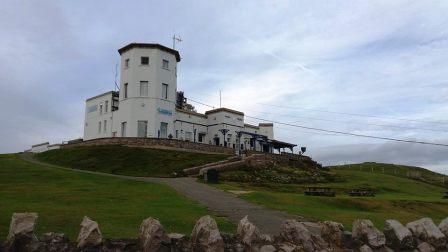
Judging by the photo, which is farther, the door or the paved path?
the door

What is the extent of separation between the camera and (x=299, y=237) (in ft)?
39.7

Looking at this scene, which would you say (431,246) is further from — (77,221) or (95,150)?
(95,150)

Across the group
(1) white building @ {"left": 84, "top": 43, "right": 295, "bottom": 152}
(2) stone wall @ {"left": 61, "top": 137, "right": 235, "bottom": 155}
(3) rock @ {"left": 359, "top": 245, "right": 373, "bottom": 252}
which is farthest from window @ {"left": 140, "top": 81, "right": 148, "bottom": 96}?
(3) rock @ {"left": 359, "top": 245, "right": 373, "bottom": 252}

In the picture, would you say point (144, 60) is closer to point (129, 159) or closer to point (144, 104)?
point (144, 104)

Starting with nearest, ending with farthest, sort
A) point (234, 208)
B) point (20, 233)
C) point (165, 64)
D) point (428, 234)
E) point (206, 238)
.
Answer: point (20, 233) < point (206, 238) < point (428, 234) < point (234, 208) < point (165, 64)

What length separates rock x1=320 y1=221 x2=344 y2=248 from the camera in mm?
12852

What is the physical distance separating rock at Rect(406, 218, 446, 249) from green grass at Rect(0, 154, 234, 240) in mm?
5454

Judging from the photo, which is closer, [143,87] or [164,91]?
[143,87]

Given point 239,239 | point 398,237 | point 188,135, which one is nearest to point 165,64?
point 188,135

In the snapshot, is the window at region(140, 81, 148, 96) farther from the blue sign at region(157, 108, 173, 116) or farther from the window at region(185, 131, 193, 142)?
the window at region(185, 131, 193, 142)

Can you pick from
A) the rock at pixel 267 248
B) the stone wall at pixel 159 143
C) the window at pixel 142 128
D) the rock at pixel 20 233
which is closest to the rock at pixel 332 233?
the rock at pixel 267 248

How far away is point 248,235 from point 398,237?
4.66 meters

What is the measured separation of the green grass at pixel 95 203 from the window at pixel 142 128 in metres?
23.6

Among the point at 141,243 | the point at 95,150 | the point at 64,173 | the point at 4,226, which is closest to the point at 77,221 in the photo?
the point at 4,226
